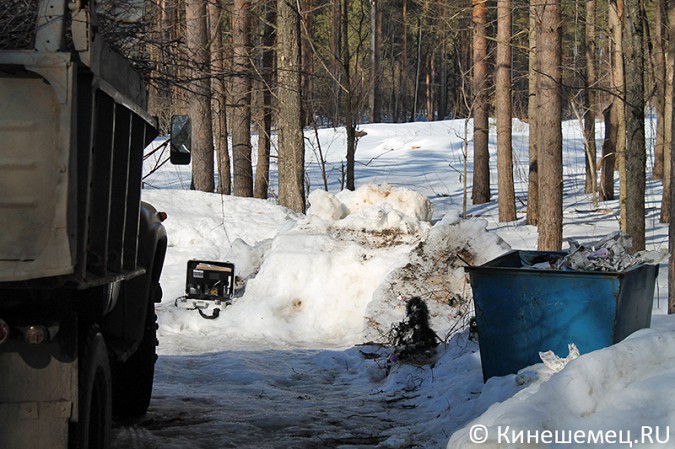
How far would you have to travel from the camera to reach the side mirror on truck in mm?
6809

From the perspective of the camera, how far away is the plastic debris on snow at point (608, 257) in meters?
7.16

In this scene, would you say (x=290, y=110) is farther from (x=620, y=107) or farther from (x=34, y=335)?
(x=34, y=335)

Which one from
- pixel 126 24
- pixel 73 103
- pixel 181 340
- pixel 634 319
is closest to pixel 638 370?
pixel 634 319

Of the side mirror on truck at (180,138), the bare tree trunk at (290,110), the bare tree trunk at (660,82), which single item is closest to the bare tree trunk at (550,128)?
the bare tree trunk at (290,110)

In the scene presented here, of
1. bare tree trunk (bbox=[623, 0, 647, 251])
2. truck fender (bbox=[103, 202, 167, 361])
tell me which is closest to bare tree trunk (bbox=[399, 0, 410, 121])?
bare tree trunk (bbox=[623, 0, 647, 251])

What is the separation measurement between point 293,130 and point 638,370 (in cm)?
1343

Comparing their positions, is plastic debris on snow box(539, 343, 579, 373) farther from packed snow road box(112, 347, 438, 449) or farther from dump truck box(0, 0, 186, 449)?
dump truck box(0, 0, 186, 449)

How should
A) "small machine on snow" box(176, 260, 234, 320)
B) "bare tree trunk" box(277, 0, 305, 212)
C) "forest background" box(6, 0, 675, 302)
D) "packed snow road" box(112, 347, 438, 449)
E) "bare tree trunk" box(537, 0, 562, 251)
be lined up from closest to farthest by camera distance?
1. "packed snow road" box(112, 347, 438, 449)
2. "forest background" box(6, 0, 675, 302)
3. "small machine on snow" box(176, 260, 234, 320)
4. "bare tree trunk" box(537, 0, 562, 251)
5. "bare tree trunk" box(277, 0, 305, 212)

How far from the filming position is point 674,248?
924 centimetres

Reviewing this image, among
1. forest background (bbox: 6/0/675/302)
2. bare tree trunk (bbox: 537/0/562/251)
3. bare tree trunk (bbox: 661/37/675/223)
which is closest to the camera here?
forest background (bbox: 6/0/675/302)

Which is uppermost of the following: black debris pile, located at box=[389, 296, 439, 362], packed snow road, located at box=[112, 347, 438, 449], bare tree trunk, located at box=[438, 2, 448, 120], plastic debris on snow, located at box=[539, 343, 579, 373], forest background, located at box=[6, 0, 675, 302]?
bare tree trunk, located at box=[438, 2, 448, 120]

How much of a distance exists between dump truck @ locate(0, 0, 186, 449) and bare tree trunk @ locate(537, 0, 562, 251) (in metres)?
10.0

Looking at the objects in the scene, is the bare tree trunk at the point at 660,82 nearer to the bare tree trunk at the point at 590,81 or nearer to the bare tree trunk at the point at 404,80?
the bare tree trunk at the point at 590,81

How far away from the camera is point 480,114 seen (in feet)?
85.4
